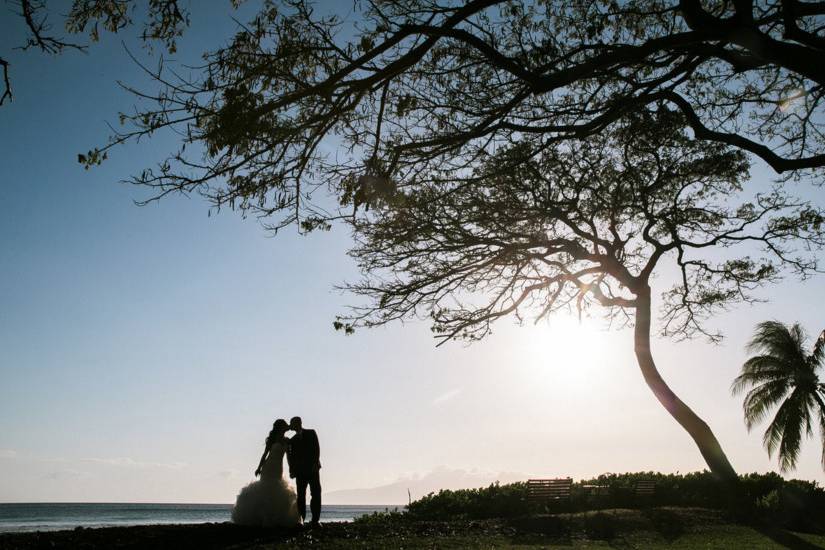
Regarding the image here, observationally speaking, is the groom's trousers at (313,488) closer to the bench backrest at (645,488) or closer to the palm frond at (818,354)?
the bench backrest at (645,488)

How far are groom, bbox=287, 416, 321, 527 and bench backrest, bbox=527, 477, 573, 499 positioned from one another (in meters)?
7.22

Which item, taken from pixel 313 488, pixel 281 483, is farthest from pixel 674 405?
pixel 281 483

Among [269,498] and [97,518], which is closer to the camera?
[269,498]

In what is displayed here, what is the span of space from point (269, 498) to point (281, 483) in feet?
1.20

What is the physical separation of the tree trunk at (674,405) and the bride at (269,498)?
1093cm

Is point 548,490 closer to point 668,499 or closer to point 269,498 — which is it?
point 668,499

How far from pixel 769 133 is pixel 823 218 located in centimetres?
505

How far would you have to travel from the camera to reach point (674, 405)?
17016 mm

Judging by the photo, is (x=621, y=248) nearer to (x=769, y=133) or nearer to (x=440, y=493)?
(x=769, y=133)

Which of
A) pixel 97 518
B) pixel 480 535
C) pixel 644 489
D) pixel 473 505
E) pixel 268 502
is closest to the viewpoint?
pixel 268 502

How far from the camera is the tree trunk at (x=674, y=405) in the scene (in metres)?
16.2

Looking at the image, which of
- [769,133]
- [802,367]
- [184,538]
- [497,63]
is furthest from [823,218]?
[184,538]

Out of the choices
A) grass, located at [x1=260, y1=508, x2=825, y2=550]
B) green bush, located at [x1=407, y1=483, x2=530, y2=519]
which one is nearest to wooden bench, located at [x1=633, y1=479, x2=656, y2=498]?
grass, located at [x1=260, y1=508, x2=825, y2=550]

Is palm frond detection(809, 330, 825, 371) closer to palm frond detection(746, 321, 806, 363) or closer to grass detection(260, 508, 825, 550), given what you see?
palm frond detection(746, 321, 806, 363)
